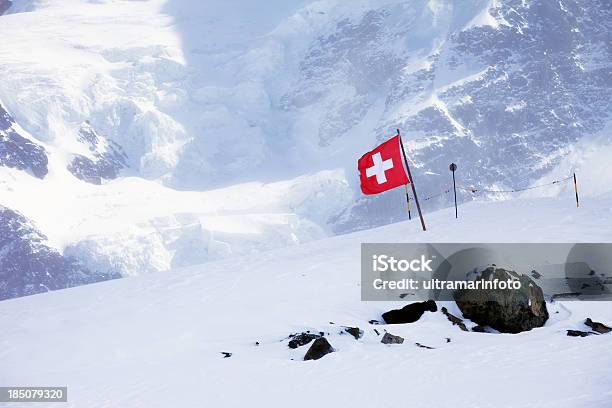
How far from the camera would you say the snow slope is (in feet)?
34.3

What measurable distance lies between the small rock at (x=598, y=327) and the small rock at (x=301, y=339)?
5.59 metres

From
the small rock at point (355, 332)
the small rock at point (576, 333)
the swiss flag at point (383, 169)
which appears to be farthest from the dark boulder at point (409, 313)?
the swiss flag at point (383, 169)

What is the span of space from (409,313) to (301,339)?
302 cm

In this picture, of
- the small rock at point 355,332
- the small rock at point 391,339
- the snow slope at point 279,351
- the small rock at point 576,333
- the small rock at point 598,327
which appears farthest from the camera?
the small rock at point 355,332

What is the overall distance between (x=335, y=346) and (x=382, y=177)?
12.6 meters

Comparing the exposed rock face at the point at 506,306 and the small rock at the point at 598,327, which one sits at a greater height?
the exposed rock face at the point at 506,306

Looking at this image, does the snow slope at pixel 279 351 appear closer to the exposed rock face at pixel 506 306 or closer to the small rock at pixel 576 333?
the small rock at pixel 576 333

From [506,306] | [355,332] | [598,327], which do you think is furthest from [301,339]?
[598,327]

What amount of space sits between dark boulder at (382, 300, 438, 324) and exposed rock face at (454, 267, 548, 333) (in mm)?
829

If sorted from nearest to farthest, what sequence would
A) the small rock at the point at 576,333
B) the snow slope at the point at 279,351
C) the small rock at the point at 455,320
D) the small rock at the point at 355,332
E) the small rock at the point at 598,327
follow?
the snow slope at the point at 279,351, the small rock at the point at 576,333, the small rock at the point at 598,327, the small rock at the point at 355,332, the small rock at the point at 455,320

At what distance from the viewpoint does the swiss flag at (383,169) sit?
24.9m

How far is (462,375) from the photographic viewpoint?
11.0m

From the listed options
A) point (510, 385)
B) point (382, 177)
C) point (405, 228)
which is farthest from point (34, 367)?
point (405, 228)

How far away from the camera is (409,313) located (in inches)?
613
